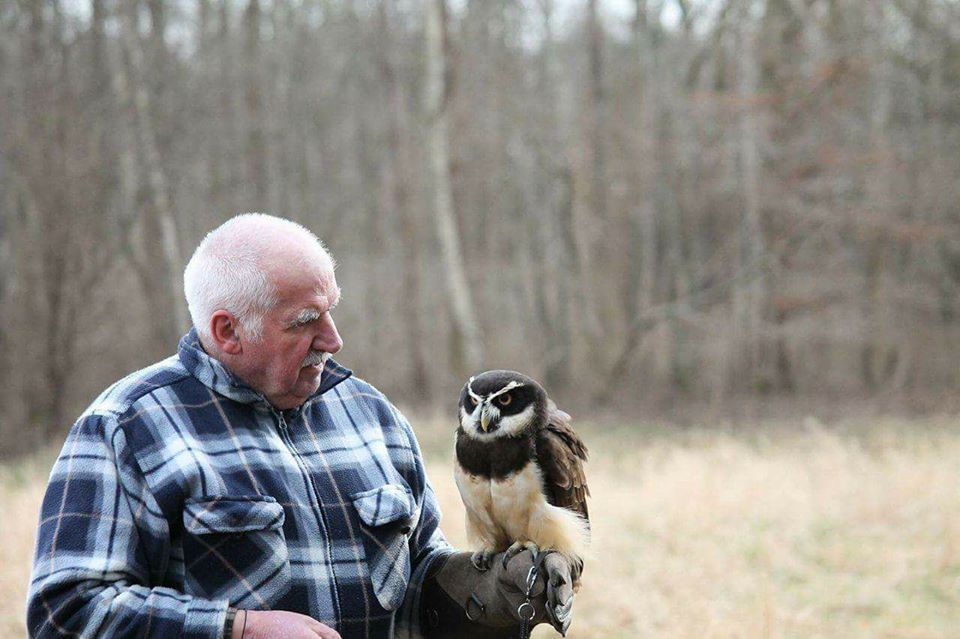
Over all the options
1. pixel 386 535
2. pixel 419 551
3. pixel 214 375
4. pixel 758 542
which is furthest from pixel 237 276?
pixel 758 542

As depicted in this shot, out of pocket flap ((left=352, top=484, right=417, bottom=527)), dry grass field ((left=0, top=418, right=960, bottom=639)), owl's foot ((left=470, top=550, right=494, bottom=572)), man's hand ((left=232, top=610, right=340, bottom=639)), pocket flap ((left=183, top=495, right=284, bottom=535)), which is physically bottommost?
dry grass field ((left=0, top=418, right=960, bottom=639))

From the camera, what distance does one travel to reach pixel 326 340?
99.7 inches

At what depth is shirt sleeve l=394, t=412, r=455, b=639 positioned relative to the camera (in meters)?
2.85

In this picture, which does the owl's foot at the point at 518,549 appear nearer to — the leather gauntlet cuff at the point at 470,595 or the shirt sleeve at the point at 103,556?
the leather gauntlet cuff at the point at 470,595

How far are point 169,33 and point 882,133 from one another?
40.8ft

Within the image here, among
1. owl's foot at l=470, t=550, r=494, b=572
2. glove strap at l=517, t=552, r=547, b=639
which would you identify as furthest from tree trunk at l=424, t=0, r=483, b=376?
glove strap at l=517, t=552, r=547, b=639

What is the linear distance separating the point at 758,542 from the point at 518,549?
4.95 metres

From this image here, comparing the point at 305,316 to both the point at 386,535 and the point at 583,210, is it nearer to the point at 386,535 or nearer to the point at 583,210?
the point at 386,535

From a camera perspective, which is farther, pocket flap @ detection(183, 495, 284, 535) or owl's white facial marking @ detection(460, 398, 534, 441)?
owl's white facial marking @ detection(460, 398, 534, 441)

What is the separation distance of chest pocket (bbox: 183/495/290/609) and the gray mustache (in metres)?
0.36

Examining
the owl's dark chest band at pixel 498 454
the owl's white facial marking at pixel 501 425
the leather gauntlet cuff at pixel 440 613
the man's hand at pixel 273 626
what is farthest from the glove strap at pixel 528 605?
the man's hand at pixel 273 626

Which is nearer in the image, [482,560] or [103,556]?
[103,556]

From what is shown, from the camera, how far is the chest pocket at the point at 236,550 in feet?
7.47

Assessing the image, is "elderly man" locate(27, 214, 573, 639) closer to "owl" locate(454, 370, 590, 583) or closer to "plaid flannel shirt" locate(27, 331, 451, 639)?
"plaid flannel shirt" locate(27, 331, 451, 639)
